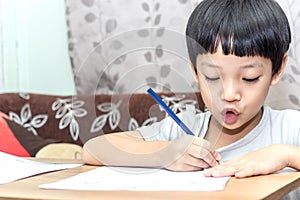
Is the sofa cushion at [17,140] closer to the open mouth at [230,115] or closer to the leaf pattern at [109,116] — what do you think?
the leaf pattern at [109,116]

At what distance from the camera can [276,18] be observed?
1222 mm

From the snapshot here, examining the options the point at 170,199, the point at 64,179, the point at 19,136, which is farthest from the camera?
the point at 19,136

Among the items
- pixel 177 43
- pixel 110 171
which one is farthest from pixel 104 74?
pixel 110 171

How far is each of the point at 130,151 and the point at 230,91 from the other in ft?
0.66

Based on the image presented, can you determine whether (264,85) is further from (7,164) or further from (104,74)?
(104,74)

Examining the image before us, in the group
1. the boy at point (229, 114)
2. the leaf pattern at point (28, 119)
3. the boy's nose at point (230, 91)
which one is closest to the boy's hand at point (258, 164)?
the boy at point (229, 114)

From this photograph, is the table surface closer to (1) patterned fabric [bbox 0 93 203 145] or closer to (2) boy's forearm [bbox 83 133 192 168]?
(2) boy's forearm [bbox 83 133 192 168]

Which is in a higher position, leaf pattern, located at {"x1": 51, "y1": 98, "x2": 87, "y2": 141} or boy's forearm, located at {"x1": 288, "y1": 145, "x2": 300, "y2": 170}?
boy's forearm, located at {"x1": 288, "y1": 145, "x2": 300, "y2": 170}

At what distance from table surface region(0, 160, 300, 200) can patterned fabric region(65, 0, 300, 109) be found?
0.83 m

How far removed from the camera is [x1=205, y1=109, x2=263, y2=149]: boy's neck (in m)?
1.29

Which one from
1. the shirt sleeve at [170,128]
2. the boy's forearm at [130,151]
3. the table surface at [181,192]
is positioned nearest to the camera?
the table surface at [181,192]

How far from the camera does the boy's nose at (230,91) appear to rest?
107 centimetres

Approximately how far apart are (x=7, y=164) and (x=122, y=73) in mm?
970

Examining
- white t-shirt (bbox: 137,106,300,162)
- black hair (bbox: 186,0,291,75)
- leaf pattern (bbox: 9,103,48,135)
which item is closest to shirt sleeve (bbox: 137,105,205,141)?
white t-shirt (bbox: 137,106,300,162)
